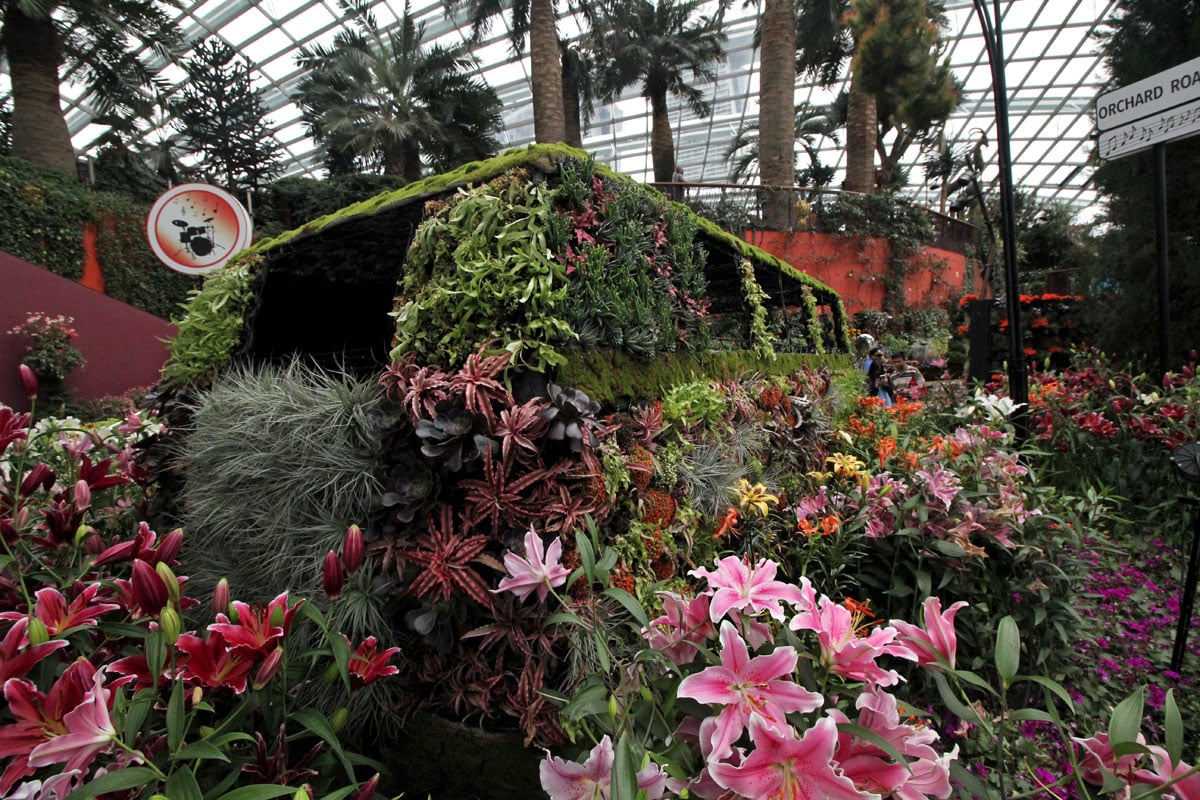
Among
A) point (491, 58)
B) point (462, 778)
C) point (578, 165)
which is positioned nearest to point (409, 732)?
point (462, 778)

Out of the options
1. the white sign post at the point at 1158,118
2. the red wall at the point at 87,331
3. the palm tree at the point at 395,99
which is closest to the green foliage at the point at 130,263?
the red wall at the point at 87,331

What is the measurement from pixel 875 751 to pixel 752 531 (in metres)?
1.73

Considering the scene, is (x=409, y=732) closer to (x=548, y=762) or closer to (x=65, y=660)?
(x=65, y=660)

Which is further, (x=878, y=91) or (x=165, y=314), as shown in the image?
(x=878, y=91)

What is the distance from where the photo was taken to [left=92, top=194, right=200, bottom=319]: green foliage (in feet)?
34.7

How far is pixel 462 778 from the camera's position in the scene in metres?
1.78

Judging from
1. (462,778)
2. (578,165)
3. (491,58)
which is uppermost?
(491,58)

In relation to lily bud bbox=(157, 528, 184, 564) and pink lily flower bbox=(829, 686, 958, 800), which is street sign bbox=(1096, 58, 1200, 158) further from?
lily bud bbox=(157, 528, 184, 564)

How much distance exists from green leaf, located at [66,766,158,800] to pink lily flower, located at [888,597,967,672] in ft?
3.56

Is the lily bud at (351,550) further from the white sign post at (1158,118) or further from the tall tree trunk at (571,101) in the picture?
the tall tree trunk at (571,101)

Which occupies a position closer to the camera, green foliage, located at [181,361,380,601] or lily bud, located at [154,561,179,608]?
lily bud, located at [154,561,179,608]

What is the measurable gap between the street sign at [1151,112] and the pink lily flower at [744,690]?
3.78 m

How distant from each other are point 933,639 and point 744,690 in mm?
341

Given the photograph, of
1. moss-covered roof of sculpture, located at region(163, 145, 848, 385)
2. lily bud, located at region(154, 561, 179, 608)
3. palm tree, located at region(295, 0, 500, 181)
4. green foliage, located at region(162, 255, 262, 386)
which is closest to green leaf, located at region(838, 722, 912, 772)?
lily bud, located at region(154, 561, 179, 608)
